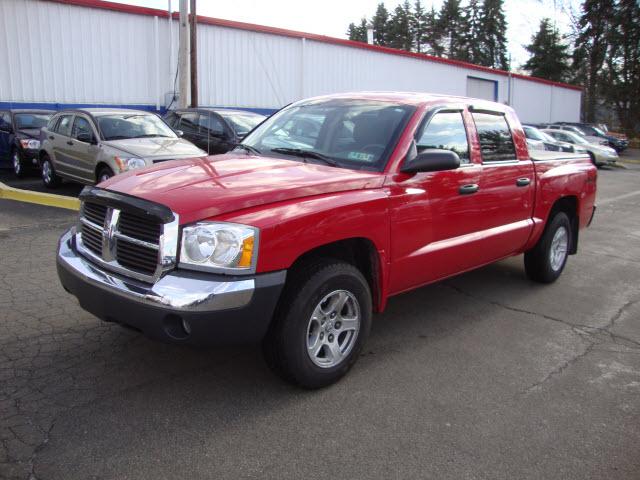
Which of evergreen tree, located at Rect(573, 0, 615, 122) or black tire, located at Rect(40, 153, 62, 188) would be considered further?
evergreen tree, located at Rect(573, 0, 615, 122)

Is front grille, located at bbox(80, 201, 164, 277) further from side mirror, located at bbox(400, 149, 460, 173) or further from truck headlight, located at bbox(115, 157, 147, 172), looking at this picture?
truck headlight, located at bbox(115, 157, 147, 172)

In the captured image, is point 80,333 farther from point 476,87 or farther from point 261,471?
point 476,87

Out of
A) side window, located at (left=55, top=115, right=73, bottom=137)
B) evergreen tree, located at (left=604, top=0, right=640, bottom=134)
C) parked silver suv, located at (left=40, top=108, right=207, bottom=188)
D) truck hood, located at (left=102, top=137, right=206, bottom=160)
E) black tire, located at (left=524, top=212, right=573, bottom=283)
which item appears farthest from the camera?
evergreen tree, located at (left=604, top=0, right=640, bottom=134)

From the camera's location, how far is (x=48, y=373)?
3.64 m

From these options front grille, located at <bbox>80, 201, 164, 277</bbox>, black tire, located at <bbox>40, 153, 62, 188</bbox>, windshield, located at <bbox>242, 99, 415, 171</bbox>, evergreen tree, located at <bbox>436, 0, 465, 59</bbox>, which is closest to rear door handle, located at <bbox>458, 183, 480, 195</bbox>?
windshield, located at <bbox>242, 99, 415, 171</bbox>

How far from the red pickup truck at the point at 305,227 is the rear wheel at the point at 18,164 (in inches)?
394

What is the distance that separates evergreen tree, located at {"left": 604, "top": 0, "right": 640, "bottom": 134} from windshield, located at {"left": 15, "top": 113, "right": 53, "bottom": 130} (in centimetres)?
4669

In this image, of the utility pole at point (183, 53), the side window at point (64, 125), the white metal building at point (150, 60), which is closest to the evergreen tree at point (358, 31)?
the white metal building at point (150, 60)

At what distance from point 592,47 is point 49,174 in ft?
163

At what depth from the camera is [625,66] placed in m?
48.2

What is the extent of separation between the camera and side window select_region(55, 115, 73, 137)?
35.4 ft

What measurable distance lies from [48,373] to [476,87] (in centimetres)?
3406

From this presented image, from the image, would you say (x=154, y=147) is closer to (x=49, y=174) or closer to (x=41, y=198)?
(x=41, y=198)

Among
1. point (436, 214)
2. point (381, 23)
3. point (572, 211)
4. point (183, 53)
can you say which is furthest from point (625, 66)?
point (436, 214)
